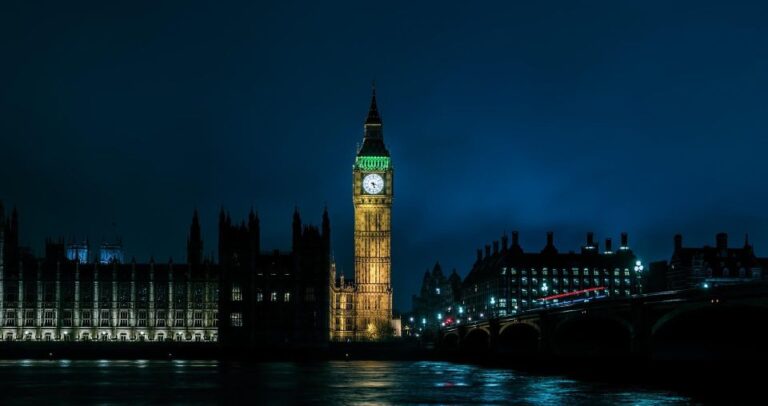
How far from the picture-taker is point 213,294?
175125 millimetres

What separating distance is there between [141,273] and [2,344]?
98.1 ft

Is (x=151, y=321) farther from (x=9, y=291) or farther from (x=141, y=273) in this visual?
(x=9, y=291)

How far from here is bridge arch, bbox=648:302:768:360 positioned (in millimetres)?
107000

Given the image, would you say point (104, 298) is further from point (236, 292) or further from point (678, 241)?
point (678, 241)

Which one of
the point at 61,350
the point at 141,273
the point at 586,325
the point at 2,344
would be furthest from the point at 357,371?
the point at 141,273

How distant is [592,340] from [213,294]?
222 feet

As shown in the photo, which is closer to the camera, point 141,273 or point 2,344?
point 2,344

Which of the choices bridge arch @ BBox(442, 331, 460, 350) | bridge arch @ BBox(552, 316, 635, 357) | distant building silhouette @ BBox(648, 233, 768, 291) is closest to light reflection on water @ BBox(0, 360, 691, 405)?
bridge arch @ BBox(552, 316, 635, 357)

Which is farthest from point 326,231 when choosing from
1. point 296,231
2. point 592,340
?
point 592,340

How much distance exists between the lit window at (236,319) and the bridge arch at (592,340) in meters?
45.1

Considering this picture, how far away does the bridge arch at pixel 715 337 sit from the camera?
107 m

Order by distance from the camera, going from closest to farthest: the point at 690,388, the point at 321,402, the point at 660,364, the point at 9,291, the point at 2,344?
1. the point at 321,402
2. the point at 690,388
3. the point at 660,364
4. the point at 2,344
5. the point at 9,291

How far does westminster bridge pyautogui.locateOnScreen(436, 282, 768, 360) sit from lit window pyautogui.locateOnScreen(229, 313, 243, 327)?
2884cm

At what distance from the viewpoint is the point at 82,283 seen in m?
173
